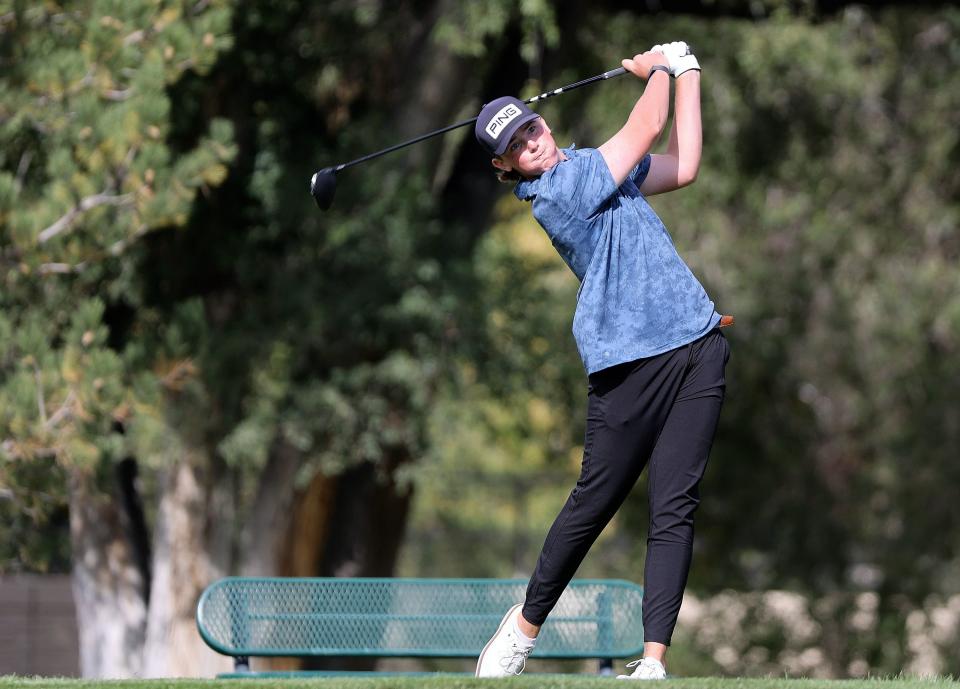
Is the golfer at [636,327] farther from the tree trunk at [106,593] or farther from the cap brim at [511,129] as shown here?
the tree trunk at [106,593]

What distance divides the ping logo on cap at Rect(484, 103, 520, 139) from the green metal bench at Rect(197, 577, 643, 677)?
6.92 feet

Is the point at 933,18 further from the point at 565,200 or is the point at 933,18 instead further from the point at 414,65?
the point at 565,200

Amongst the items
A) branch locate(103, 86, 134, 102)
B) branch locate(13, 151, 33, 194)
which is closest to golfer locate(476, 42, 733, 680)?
branch locate(103, 86, 134, 102)

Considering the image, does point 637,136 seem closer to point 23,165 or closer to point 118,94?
point 118,94

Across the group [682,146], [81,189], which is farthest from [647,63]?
[81,189]

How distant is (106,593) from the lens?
11180mm

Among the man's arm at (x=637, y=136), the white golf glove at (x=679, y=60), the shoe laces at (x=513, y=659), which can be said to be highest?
the white golf glove at (x=679, y=60)

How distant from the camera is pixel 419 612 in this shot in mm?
6551

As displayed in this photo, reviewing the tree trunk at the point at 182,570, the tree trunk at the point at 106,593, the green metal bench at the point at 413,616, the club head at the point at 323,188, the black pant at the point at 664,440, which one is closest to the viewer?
the black pant at the point at 664,440

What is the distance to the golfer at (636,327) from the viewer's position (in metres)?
4.72

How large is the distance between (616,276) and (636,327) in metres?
0.17

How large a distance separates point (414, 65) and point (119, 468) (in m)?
3.61

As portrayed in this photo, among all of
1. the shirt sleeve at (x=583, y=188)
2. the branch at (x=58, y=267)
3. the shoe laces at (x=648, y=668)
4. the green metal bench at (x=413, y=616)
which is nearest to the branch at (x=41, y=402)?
the branch at (x=58, y=267)

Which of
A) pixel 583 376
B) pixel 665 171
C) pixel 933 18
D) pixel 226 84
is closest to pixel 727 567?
pixel 583 376
